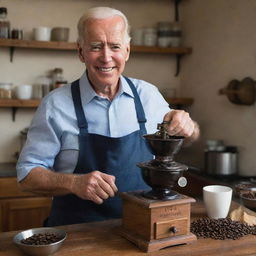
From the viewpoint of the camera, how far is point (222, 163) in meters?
3.35

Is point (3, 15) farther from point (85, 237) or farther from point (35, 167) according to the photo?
point (85, 237)

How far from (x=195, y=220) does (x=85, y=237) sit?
49 centimetres

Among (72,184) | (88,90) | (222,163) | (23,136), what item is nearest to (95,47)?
(88,90)

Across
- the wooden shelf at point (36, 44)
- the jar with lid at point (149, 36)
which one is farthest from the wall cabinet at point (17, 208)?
the jar with lid at point (149, 36)

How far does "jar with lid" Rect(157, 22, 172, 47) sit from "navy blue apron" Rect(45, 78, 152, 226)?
88.9 inches

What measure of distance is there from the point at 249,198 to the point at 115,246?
72cm

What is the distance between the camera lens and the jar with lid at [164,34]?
4.18m

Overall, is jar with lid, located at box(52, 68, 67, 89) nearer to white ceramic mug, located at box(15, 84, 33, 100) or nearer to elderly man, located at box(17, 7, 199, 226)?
white ceramic mug, located at box(15, 84, 33, 100)

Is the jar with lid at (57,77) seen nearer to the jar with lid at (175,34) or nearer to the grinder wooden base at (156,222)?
the jar with lid at (175,34)

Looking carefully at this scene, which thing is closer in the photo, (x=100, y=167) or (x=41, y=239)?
(x=41, y=239)

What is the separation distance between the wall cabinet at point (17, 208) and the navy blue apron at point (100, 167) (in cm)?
151

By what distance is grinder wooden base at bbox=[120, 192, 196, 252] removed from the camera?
155 centimetres

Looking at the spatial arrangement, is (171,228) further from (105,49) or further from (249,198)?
(105,49)

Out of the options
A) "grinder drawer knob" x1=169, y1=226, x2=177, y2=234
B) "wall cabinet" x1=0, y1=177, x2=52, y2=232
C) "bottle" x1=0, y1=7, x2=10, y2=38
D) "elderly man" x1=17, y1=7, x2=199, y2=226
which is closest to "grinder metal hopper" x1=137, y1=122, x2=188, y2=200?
"grinder drawer knob" x1=169, y1=226, x2=177, y2=234
